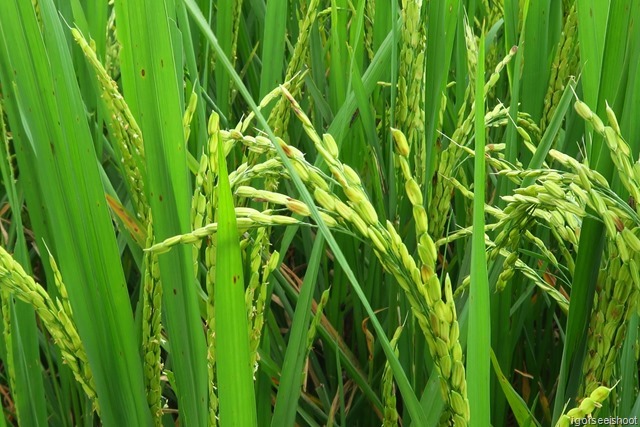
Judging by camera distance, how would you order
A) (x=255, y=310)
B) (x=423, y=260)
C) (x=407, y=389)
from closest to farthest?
(x=423, y=260) < (x=407, y=389) < (x=255, y=310)

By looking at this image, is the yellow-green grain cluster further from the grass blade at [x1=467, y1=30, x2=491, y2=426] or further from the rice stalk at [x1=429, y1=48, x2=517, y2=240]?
the grass blade at [x1=467, y1=30, x2=491, y2=426]

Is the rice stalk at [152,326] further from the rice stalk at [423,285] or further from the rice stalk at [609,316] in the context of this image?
the rice stalk at [609,316]

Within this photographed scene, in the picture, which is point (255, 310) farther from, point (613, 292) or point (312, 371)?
point (312, 371)

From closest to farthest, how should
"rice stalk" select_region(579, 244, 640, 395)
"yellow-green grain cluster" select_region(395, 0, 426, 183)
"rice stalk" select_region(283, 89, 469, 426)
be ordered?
"rice stalk" select_region(283, 89, 469, 426)
"rice stalk" select_region(579, 244, 640, 395)
"yellow-green grain cluster" select_region(395, 0, 426, 183)

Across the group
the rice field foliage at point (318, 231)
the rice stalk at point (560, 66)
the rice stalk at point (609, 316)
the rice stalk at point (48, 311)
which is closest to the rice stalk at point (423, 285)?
the rice field foliage at point (318, 231)

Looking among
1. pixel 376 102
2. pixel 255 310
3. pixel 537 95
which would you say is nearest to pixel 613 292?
pixel 255 310

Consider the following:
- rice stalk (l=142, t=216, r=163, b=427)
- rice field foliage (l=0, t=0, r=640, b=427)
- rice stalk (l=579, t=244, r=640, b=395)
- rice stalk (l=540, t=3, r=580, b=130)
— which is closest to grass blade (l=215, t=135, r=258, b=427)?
rice field foliage (l=0, t=0, r=640, b=427)

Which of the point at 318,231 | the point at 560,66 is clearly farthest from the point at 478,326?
the point at 560,66

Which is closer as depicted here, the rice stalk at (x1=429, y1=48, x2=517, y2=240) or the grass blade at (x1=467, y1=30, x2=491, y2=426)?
the grass blade at (x1=467, y1=30, x2=491, y2=426)
